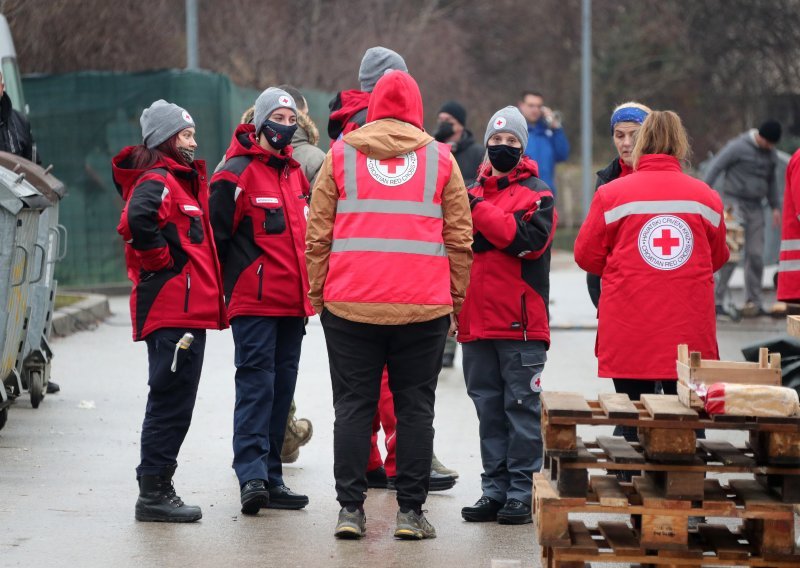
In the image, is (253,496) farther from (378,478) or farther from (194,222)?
(194,222)

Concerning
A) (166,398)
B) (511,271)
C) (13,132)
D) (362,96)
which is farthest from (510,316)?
(13,132)

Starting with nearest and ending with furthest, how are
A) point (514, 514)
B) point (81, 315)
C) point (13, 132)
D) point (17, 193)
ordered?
point (514, 514)
point (17, 193)
point (13, 132)
point (81, 315)

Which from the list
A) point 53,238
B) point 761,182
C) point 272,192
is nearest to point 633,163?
point 272,192

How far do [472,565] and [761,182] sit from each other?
9528 millimetres

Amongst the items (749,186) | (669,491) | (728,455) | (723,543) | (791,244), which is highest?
(749,186)

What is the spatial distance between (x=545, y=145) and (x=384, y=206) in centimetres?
799

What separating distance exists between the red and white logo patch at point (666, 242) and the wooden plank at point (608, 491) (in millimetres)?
1274

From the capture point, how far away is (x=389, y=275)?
6.13 m

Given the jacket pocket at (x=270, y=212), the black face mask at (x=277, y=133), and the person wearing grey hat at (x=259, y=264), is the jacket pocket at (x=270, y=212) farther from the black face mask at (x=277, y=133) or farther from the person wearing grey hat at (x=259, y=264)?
the black face mask at (x=277, y=133)

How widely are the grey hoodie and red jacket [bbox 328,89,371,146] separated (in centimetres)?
780

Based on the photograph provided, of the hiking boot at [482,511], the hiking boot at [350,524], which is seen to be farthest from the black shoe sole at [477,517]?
the hiking boot at [350,524]

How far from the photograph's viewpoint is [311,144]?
26.4ft

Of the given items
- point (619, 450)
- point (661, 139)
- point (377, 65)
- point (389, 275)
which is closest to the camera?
point (619, 450)

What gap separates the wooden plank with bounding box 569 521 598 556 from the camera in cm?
523
